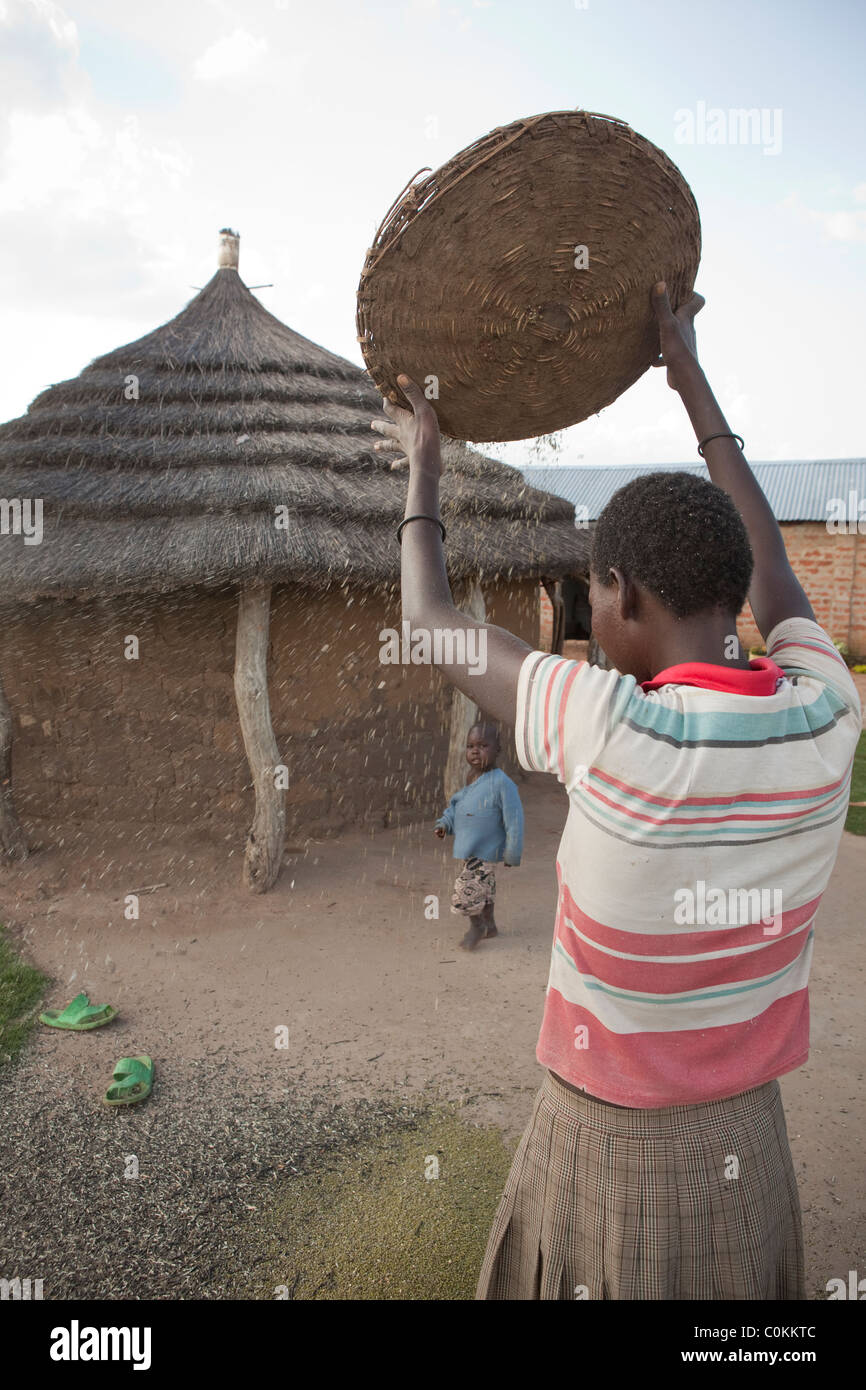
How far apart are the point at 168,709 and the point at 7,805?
3.96ft

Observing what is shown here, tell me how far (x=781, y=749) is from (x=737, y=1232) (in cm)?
77

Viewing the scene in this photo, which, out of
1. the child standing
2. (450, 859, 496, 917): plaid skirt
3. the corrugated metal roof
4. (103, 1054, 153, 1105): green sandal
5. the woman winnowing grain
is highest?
the corrugated metal roof

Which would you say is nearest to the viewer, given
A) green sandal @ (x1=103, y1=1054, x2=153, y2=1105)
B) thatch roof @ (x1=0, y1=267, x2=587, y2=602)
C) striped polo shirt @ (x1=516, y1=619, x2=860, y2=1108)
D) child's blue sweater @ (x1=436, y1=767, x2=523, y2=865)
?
striped polo shirt @ (x1=516, y1=619, x2=860, y2=1108)

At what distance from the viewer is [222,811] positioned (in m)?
6.63

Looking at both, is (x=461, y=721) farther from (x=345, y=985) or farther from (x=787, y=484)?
(x=787, y=484)

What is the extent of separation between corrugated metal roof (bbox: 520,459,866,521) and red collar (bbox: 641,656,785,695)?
1572 cm

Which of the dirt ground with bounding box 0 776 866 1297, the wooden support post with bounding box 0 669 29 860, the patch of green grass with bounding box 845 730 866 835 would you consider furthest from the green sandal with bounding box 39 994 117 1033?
A: the patch of green grass with bounding box 845 730 866 835

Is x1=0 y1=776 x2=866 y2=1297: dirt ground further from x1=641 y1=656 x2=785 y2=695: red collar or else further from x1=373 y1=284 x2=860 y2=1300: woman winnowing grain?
x1=641 y1=656 x2=785 y2=695: red collar

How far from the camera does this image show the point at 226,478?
20.1 feet

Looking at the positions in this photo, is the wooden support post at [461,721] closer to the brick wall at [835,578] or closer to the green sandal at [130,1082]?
the green sandal at [130,1082]

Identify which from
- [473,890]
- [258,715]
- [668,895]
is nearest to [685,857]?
[668,895]

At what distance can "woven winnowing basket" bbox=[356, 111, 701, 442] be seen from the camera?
1979 millimetres

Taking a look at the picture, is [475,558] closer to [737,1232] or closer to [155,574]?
[155,574]

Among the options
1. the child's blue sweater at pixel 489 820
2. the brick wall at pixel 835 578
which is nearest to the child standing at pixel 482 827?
the child's blue sweater at pixel 489 820
